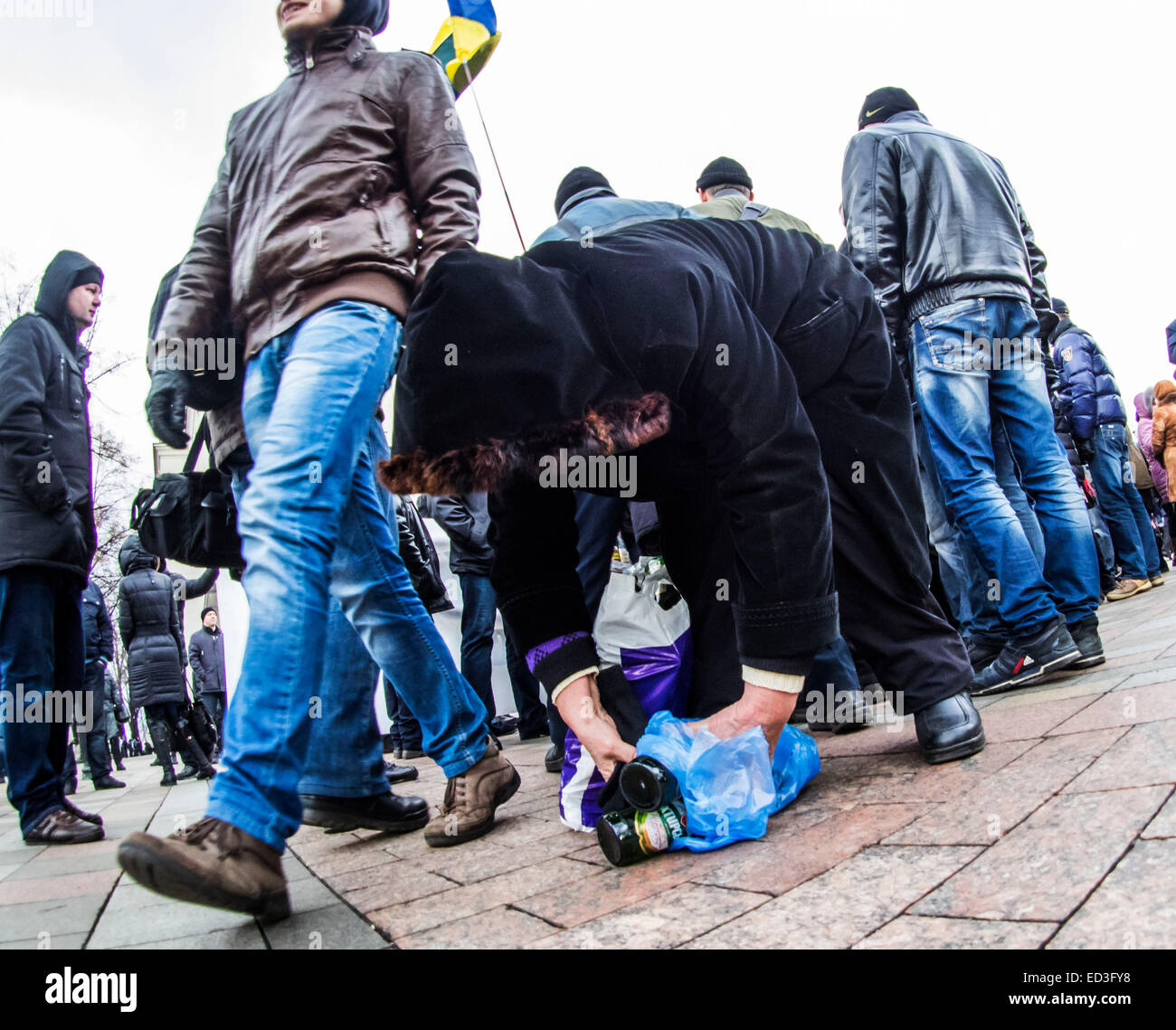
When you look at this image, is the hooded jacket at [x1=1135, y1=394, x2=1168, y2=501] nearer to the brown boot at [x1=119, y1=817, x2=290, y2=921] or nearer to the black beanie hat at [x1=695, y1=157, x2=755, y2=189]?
the black beanie hat at [x1=695, y1=157, x2=755, y2=189]

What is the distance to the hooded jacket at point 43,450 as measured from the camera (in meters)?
3.40

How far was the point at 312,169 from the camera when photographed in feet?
7.84

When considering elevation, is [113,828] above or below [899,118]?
below

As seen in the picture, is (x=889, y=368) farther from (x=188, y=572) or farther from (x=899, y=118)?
(x=188, y=572)

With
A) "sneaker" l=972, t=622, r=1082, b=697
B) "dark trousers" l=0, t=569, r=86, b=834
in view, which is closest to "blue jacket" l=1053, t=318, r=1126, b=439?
"sneaker" l=972, t=622, r=1082, b=697

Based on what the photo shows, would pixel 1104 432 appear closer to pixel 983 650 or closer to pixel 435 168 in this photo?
pixel 983 650

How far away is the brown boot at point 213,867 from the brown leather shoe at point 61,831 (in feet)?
6.99

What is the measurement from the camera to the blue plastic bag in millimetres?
1840

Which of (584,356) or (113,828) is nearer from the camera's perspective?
(584,356)

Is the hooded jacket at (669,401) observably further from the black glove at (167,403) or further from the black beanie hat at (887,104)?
the black beanie hat at (887,104)

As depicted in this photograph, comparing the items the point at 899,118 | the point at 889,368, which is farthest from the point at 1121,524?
the point at 889,368

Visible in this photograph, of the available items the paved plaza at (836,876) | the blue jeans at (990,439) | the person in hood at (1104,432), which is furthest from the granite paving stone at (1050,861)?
the person in hood at (1104,432)
